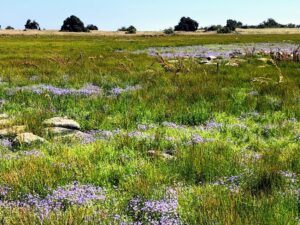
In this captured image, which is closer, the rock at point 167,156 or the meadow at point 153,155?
the meadow at point 153,155

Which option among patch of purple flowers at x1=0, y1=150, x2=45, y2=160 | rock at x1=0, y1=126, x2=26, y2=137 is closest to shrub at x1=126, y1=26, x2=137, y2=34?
rock at x1=0, y1=126, x2=26, y2=137

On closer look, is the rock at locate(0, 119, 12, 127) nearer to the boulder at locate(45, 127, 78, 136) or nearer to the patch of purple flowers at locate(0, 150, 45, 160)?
the boulder at locate(45, 127, 78, 136)

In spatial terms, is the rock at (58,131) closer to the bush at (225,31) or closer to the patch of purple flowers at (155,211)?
the patch of purple flowers at (155,211)

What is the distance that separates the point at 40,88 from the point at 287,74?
30.0 ft

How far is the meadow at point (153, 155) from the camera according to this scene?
5102 millimetres

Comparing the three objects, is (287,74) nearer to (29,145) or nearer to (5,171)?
(29,145)

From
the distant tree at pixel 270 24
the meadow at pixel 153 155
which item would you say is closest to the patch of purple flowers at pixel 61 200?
the meadow at pixel 153 155

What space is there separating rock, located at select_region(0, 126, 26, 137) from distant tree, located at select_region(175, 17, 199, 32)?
136972mm

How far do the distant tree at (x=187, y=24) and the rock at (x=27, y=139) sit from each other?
13778cm

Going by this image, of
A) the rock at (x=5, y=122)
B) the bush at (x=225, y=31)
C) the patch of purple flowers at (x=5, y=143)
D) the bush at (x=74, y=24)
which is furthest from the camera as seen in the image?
the bush at (x=74, y=24)

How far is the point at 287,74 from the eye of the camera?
57.3 ft

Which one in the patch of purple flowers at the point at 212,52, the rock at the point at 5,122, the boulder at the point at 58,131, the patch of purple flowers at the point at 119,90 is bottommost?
the boulder at the point at 58,131

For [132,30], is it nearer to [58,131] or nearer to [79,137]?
[58,131]

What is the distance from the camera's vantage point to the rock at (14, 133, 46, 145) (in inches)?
316
